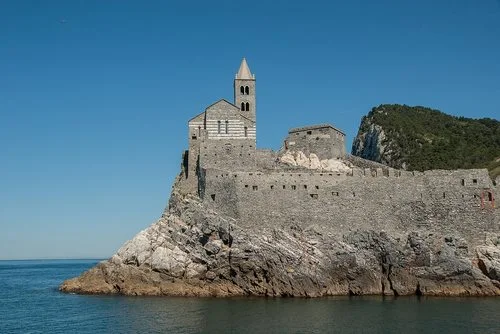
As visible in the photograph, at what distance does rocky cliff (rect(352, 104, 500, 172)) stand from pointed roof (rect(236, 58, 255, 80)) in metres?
29.8

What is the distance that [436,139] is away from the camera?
273 ft

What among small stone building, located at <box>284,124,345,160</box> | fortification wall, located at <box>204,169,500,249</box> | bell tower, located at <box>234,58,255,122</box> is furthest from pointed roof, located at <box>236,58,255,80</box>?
fortification wall, located at <box>204,169,500,249</box>

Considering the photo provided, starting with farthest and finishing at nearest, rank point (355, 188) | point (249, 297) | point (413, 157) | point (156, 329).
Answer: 1. point (413, 157)
2. point (355, 188)
3. point (249, 297)
4. point (156, 329)

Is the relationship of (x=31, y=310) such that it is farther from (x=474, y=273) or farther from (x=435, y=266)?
(x=474, y=273)

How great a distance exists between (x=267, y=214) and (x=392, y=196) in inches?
406

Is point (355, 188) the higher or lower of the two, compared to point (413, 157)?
lower

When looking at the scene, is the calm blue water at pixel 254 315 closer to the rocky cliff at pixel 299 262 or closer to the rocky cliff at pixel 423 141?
the rocky cliff at pixel 299 262

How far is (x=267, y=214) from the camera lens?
145 ft

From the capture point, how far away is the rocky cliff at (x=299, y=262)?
42.3 metres

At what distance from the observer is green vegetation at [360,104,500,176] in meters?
76.8

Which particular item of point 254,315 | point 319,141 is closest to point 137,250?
point 254,315

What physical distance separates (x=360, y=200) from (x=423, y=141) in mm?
39981

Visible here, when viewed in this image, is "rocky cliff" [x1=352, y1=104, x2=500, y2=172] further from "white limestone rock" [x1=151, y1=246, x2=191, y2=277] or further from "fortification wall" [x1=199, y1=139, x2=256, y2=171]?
"white limestone rock" [x1=151, y1=246, x2=191, y2=277]

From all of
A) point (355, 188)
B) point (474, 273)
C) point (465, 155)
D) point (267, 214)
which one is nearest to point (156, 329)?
point (267, 214)
